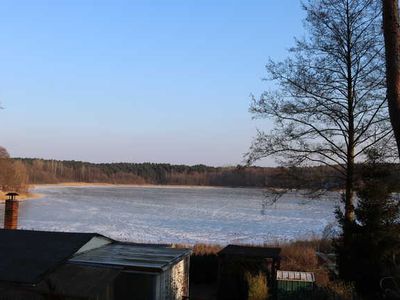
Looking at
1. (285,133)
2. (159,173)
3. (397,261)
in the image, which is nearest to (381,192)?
(397,261)

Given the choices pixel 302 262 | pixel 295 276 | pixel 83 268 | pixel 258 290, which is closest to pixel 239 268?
pixel 295 276

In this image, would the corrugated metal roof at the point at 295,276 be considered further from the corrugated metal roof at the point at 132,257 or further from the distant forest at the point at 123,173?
the distant forest at the point at 123,173

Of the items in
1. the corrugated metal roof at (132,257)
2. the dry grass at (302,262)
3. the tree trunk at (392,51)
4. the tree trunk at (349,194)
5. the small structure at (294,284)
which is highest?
the tree trunk at (392,51)

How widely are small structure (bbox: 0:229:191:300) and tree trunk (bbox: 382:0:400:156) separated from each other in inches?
216

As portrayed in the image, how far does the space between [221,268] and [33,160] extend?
18511 centimetres

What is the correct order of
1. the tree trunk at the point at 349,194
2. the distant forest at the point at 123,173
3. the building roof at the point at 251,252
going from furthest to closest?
the distant forest at the point at 123,173
the tree trunk at the point at 349,194
the building roof at the point at 251,252

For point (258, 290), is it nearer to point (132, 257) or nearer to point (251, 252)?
point (251, 252)

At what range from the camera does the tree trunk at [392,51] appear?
8.59m

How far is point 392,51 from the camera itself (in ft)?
28.7

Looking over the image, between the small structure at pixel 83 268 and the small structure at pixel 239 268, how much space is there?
264 cm

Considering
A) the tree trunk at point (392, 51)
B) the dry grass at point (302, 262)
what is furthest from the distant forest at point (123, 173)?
the tree trunk at point (392, 51)

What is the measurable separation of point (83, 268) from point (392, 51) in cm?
692

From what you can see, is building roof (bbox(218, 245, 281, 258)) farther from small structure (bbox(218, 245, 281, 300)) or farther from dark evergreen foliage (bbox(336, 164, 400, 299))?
dark evergreen foliage (bbox(336, 164, 400, 299))

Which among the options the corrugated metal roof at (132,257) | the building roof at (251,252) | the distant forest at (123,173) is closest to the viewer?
the corrugated metal roof at (132,257)
